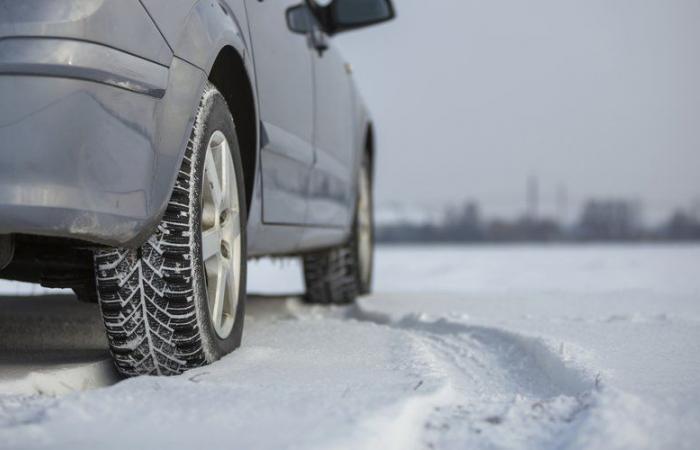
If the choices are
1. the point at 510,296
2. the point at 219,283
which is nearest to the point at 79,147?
the point at 219,283

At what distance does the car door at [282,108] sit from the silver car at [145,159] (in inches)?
0.5

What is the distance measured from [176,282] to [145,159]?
0.31 m

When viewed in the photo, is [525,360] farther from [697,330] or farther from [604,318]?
[604,318]

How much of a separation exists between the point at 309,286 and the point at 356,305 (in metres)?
0.39

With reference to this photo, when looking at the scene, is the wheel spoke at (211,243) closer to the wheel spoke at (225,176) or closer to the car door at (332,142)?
the wheel spoke at (225,176)

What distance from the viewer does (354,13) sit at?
14.0ft

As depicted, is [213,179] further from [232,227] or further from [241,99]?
[241,99]

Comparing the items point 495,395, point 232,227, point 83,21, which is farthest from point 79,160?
point 495,395

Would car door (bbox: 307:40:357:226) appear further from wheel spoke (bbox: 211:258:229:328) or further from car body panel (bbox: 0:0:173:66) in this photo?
car body panel (bbox: 0:0:173:66)

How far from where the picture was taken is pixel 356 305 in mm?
4938

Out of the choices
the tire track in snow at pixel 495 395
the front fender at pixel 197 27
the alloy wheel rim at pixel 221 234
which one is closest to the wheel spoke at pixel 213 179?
the alloy wheel rim at pixel 221 234

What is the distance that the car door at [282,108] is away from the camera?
2.82 meters

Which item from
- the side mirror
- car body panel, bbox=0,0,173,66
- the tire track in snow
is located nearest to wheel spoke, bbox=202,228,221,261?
car body panel, bbox=0,0,173,66

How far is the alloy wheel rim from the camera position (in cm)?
232
